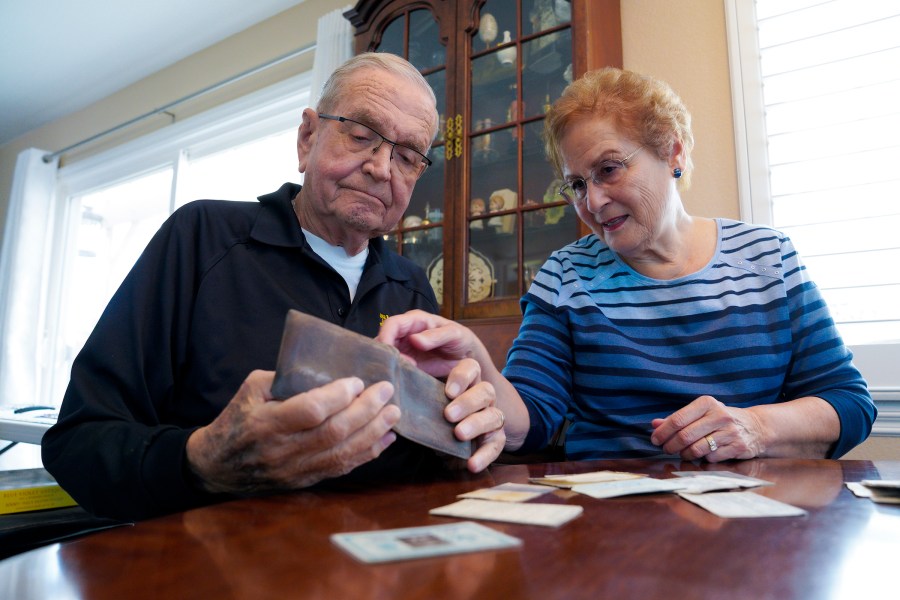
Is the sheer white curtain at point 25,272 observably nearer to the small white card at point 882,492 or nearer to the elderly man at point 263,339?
the elderly man at point 263,339

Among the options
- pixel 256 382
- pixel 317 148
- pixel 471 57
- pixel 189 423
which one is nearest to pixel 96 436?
pixel 189 423

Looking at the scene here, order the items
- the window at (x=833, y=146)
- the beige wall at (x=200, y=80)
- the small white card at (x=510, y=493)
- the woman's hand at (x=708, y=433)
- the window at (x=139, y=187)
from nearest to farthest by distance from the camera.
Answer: the small white card at (x=510, y=493)
the woman's hand at (x=708, y=433)
the window at (x=833, y=146)
the beige wall at (x=200, y=80)
the window at (x=139, y=187)

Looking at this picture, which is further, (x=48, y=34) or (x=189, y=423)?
(x=48, y=34)

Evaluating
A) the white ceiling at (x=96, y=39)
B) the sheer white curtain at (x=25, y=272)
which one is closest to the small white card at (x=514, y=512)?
the white ceiling at (x=96, y=39)

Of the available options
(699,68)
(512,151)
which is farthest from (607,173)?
(699,68)

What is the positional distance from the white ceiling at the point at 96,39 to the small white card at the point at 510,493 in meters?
3.92

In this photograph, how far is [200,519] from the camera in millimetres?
583

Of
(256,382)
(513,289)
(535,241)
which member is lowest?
(256,382)

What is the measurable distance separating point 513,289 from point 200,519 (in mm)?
1851

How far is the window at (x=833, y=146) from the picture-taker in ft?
6.40

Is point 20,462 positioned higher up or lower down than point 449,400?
lower down

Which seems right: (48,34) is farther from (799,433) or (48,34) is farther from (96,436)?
(799,433)

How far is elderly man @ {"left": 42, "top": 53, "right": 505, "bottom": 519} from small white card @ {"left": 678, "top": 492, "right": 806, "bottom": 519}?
1.01ft

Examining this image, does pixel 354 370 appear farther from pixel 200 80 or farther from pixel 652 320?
pixel 200 80
